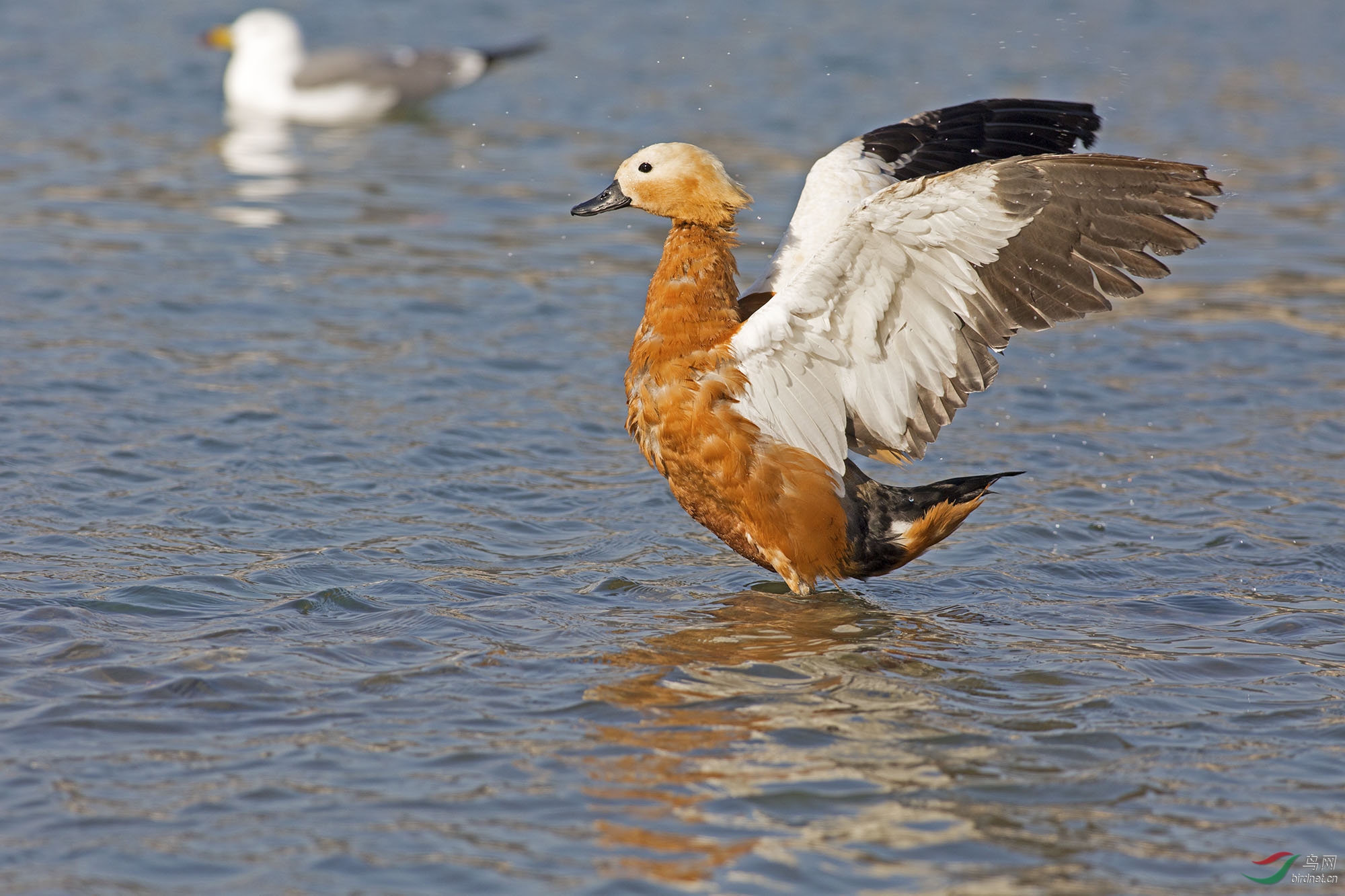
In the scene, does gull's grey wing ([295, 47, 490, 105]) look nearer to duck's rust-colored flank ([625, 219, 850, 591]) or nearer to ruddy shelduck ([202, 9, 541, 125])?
ruddy shelduck ([202, 9, 541, 125])

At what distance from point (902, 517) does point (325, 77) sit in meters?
10.6

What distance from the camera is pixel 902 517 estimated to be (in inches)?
234

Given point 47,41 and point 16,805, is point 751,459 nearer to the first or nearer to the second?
point 16,805

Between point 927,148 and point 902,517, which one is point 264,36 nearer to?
point 927,148

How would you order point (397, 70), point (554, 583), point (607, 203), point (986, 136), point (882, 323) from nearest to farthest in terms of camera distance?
point (882, 323) < point (554, 583) < point (607, 203) < point (986, 136) < point (397, 70)

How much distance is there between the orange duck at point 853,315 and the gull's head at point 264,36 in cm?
1000

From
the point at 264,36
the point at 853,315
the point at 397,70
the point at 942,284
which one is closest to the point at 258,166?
the point at 397,70

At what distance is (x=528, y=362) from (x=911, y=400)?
3.61 metres

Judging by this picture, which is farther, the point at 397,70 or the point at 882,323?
the point at 397,70

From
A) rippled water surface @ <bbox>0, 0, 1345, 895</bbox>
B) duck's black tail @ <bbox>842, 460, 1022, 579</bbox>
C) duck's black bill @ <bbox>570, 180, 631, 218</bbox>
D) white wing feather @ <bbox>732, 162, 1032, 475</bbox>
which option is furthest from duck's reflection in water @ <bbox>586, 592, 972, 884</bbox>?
duck's black bill @ <bbox>570, 180, 631, 218</bbox>

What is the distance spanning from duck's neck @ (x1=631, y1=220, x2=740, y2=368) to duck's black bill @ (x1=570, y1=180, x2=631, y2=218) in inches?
12.9

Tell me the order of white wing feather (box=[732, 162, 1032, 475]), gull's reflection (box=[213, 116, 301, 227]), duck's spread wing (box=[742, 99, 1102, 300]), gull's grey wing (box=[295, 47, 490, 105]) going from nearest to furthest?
white wing feather (box=[732, 162, 1032, 475])
duck's spread wing (box=[742, 99, 1102, 300])
gull's reflection (box=[213, 116, 301, 227])
gull's grey wing (box=[295, 47, 490, 105])

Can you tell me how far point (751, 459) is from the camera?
5.74 metres

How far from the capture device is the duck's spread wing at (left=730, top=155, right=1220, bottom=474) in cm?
508
